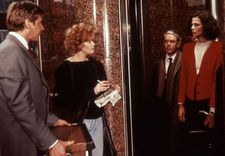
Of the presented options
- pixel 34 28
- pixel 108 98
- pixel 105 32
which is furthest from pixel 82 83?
pixel 34 28

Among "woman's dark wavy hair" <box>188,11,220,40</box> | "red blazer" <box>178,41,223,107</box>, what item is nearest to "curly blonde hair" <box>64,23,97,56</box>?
"red blazer" <box>178,41,223,107</box>

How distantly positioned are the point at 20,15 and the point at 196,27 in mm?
2002

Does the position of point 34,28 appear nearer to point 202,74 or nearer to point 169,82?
point 202,74

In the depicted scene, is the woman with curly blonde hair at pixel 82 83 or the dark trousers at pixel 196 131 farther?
the dark trousers at pixel 196 131

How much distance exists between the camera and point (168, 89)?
4613 mm

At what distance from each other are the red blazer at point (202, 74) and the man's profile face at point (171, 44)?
0.70 meters

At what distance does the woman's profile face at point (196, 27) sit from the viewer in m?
4.01

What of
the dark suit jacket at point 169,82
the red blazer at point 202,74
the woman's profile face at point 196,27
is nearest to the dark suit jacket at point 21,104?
the red blazer at point 202,74

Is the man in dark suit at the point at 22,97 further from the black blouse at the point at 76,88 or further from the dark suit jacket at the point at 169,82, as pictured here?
the dark suit jacket at the point at 169,82

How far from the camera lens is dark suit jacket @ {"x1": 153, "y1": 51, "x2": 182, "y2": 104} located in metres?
4.52

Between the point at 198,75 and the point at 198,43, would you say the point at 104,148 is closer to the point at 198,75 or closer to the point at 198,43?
the point at 198,75

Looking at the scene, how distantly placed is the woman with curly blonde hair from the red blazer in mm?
898

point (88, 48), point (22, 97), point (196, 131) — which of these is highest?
Result: point (88, 48)

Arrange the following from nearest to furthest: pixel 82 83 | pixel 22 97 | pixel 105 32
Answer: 1. pixel 22 97
2. pixel 82 83
3. pixel 105 32
